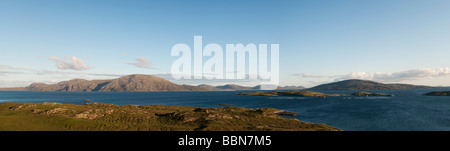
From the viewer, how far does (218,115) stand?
2717 inches

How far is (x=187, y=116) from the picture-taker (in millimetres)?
65500
